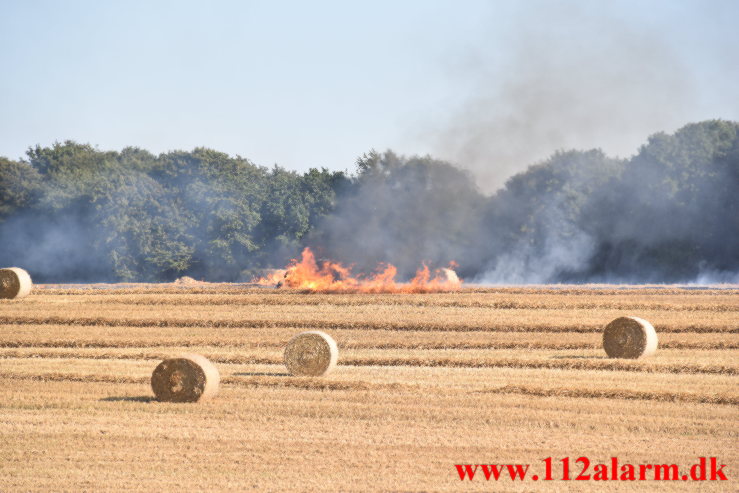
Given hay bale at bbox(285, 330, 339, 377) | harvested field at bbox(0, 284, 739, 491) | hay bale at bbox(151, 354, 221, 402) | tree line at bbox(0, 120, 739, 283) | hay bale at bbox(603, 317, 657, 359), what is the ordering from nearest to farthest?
1. harvested field at bbox(0, 284, 739, 491)
2. hay bale at bbox(151, 354, 221, 402)
3. hay bale at bbox(285, 330, 339, 377)
4. hay bale at bbox(603, 317, 657, 359)
5. tree line at bbox(0, 120, 739, 283)

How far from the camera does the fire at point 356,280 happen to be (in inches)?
1831

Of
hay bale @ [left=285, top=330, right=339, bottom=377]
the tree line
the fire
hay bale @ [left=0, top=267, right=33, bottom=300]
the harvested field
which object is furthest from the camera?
the tree line

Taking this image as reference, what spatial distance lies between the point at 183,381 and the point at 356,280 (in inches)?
1152

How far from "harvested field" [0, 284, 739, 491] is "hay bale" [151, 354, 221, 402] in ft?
1.02

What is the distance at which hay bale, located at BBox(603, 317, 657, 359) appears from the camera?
90.2 ft

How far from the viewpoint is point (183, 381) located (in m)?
20.3

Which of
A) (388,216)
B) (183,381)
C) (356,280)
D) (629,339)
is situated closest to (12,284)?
(356,280)

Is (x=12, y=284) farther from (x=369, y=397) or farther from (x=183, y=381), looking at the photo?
(x=369, y=397)

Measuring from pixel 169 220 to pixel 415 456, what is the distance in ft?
200

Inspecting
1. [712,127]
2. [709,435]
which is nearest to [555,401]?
[709,435]

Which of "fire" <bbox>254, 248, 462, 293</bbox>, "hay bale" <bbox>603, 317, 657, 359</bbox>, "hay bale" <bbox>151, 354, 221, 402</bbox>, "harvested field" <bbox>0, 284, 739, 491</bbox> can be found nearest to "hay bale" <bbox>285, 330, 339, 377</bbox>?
"harvested field" <bbox>0, 284, 739, 491</bbox>

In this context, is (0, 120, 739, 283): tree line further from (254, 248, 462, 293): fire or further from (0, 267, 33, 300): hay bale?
(0, 267, 33, 300): hay bale

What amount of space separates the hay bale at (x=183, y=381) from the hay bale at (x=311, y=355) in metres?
4.58

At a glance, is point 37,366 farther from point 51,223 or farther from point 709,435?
point 51,223
